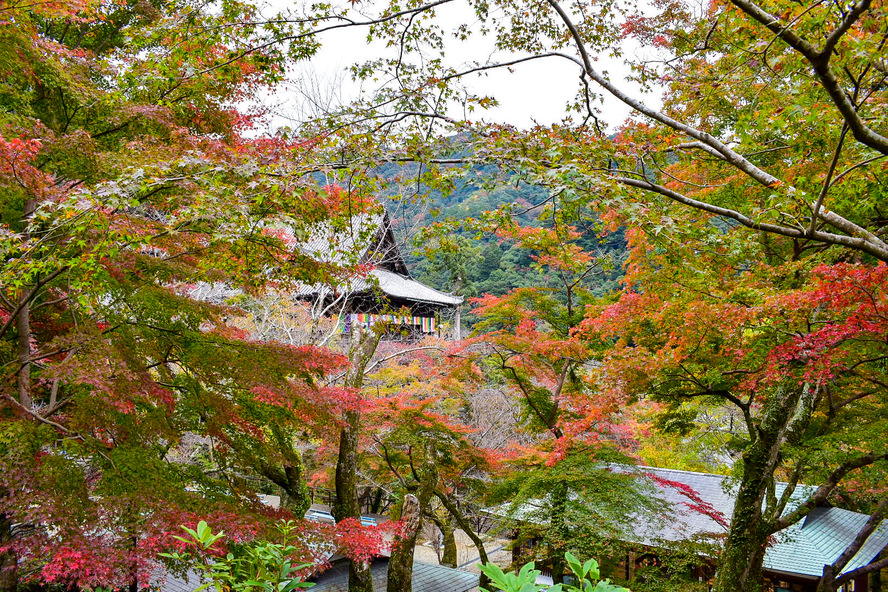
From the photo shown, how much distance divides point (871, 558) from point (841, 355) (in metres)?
5.94

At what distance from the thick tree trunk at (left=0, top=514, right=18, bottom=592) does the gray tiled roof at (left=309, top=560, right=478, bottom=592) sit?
4.64 m

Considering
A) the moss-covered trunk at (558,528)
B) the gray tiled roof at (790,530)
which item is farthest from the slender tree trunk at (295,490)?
the moss-covered trunk at (558,528)

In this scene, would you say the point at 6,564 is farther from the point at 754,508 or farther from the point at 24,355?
the point at 754,508

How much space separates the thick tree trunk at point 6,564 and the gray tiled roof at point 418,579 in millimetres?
4643

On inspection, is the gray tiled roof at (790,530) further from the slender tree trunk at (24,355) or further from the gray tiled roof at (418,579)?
the slender tree trunk at (24,355)

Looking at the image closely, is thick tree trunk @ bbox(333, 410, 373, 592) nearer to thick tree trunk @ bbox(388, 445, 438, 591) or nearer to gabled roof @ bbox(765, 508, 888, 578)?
thick tree trunk @ bbox(388, 445, 438, 591)

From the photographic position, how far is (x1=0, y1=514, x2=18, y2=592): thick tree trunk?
135 inches

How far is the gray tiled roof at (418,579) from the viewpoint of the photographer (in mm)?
7728

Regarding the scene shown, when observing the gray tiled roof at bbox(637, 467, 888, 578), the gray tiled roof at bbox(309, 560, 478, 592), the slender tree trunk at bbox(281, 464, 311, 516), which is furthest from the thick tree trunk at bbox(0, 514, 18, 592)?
the gray tiled roof at bbox(637, 467, 888, 578)

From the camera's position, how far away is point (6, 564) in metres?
3.44

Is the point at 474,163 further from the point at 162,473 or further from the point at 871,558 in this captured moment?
the point at 871,558

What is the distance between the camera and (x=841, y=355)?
414cm

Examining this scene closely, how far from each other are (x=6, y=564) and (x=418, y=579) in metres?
6.15

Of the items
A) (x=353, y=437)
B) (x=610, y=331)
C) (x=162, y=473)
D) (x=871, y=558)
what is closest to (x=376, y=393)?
(x=353, y=437)
